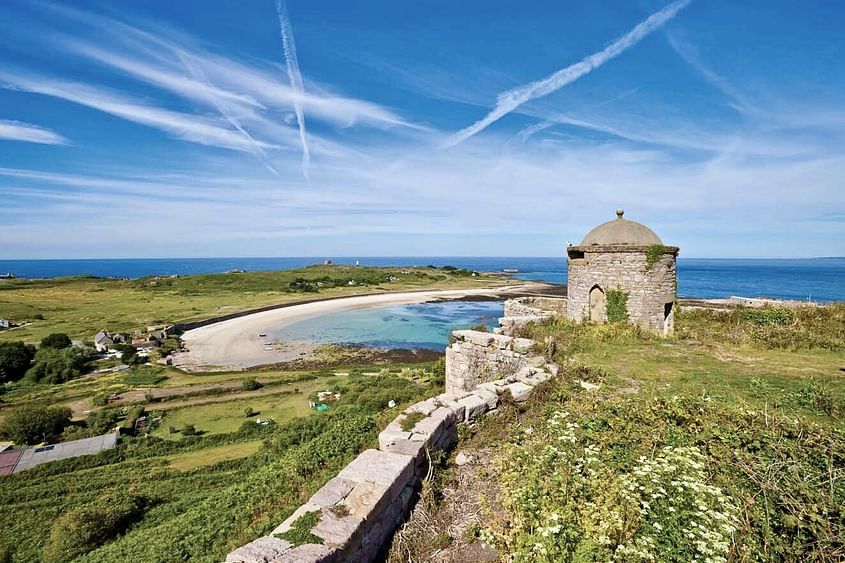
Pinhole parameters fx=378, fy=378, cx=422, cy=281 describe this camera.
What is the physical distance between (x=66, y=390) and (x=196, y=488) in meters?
20.8

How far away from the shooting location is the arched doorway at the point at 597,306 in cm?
1385

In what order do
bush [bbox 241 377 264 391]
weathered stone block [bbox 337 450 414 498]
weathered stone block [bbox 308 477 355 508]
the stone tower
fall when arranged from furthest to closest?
1. bush [bbox 241 377 264 391]
2. the stone tower
3. weathered stone block [bbox 337 450 414 498]
4. weathered stone block [bbox 308 477 355 508]

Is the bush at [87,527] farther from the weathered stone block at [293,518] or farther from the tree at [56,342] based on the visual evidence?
the tree at [56,342]

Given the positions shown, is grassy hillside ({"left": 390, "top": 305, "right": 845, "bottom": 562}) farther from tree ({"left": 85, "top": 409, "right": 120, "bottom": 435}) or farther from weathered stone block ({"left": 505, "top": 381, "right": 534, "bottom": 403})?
tree ({"left": 85, "top": 409, "right": 120, "bottom": 435})

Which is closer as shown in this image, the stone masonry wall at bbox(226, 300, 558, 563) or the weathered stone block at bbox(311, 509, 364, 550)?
the stone masonry wall at bbox(226, 300, 558, 563)

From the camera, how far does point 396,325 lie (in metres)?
49.5

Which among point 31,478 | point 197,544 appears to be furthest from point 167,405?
point 197,544

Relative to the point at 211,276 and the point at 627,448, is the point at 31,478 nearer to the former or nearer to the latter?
the point at 627,448

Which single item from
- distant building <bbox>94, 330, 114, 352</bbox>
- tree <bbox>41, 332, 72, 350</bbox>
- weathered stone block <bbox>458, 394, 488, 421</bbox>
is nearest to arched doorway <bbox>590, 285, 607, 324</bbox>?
weathered stone block <bbox>458, 394, 488, 421</bbox>

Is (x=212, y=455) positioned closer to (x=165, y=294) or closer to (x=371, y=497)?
(x=371, y=497)

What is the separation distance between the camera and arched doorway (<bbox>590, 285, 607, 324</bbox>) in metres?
13.9

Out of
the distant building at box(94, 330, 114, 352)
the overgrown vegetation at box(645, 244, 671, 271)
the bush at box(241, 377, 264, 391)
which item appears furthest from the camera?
the distant building at box(94, 330, 114, 352)

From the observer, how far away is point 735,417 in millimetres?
5684

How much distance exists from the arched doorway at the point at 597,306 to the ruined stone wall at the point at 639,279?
264 millimetres
